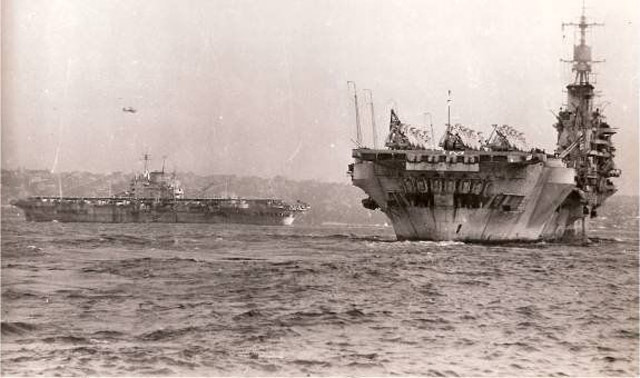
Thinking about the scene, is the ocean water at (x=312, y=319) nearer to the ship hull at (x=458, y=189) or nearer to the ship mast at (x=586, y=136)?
the ship hull at (x=458, y=189)

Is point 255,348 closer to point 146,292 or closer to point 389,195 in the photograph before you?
point 146,292

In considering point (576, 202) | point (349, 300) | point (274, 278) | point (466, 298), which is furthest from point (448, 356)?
point (576, 202)

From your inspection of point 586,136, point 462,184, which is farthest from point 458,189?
point 586,136

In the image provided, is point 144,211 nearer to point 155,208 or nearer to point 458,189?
point 155,208

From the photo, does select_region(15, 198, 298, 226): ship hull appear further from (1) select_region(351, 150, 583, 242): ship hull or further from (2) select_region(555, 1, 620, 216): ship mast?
(1) select_region(351, 150, 583, 242): ship hull

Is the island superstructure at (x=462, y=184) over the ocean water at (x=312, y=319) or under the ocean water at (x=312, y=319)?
over

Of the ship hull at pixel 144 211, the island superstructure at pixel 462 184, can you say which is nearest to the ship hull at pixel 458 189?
the island superstructure at pixel 462 184
